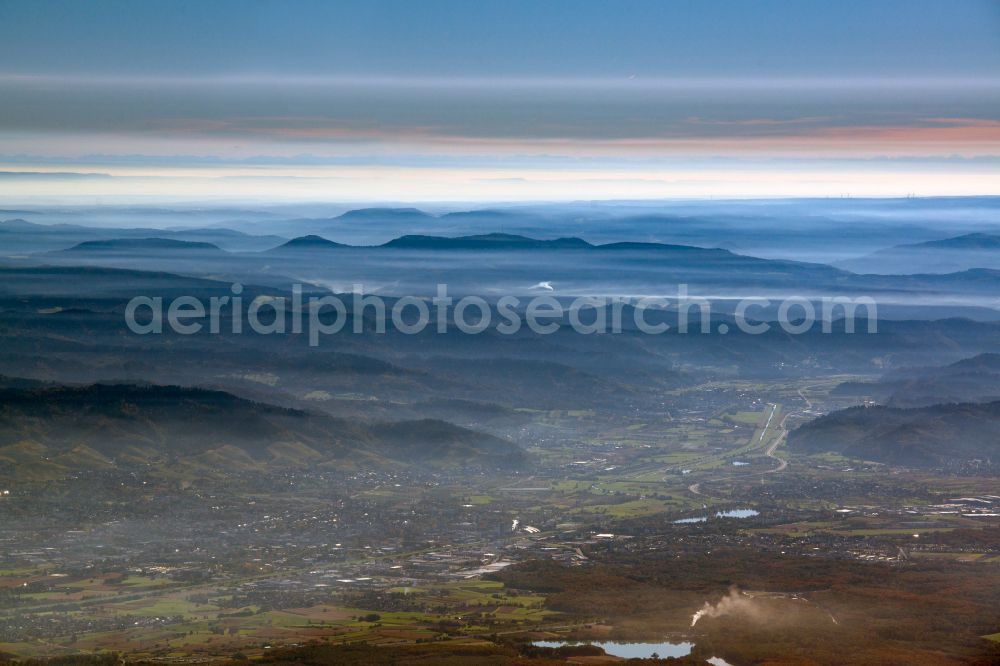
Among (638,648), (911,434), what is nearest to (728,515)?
(638,648)

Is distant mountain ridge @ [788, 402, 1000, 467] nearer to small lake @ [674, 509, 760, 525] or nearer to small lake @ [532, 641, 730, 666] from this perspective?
small lake @ [674, 509, 760, 525]

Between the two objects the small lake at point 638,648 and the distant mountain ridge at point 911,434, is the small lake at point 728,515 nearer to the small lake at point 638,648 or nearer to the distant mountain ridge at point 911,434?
the distant mountain ridge at point 911,434

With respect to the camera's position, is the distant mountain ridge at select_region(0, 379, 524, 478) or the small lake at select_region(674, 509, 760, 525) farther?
the distant mountain ridge at select_region(0, 379, 524, 478)

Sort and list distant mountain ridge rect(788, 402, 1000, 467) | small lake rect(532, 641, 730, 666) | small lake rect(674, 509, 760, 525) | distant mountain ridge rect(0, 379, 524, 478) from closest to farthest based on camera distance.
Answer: small lake rect(532, 641, 730, 666) → small lake rect(674, 509, 760, 525) → distant mountain ridge rect(0, 379, 524, 478) → distant mountain ridge rect(788, 402, 1000, 467)

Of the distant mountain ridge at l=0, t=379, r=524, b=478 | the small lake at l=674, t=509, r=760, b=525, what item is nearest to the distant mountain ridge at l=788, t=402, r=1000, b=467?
the distant mountain ridge at l=0, t=379, r=524, b=478

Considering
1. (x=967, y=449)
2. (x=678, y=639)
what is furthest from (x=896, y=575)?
(x=967, y=449)

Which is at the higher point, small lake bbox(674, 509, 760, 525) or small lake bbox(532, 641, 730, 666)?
small lake bbox(532, 641, 730, 666)

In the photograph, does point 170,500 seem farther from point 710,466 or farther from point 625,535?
point 710,466

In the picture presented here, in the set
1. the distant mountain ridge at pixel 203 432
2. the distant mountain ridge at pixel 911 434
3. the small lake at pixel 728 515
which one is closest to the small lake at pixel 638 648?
the small lake at pixel 728 515
